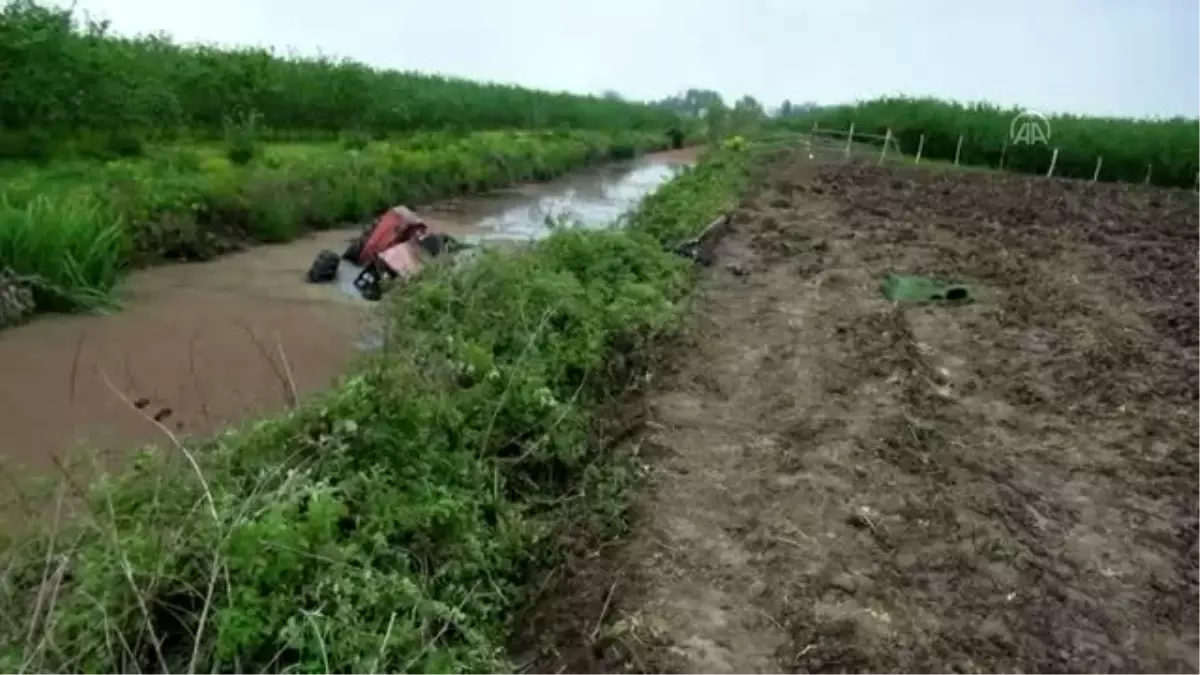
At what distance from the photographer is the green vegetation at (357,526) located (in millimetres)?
3260

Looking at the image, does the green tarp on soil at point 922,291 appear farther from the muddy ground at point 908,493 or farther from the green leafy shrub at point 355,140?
the green leafy shrub at point 355,140

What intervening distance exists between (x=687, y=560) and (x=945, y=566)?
1101mm

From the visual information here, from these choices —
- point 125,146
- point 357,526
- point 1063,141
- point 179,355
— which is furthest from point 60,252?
point 1063,141

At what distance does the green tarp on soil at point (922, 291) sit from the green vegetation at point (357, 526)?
4.43 m

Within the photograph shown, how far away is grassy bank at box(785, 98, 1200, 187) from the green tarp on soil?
2147 centimetres

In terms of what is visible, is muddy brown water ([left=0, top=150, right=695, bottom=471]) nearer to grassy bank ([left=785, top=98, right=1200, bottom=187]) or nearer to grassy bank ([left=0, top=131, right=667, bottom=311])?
grassy bank ([left=0, top=131, right=667, bottom=311])

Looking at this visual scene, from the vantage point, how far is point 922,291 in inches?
420

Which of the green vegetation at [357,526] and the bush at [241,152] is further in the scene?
the bush at [241,152]

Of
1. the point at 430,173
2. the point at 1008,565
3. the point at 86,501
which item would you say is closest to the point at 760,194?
the point at 430,173

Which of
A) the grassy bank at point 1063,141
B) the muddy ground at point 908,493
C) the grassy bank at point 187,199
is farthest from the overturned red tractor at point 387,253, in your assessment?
the grassy bank at point 1063,141

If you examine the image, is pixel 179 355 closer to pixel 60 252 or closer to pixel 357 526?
pixel 60 252

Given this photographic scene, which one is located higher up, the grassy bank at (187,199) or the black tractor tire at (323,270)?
the grassy bank at (187,199)

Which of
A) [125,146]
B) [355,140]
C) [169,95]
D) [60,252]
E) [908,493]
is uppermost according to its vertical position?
[169,95]

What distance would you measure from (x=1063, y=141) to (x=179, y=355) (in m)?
27.7
